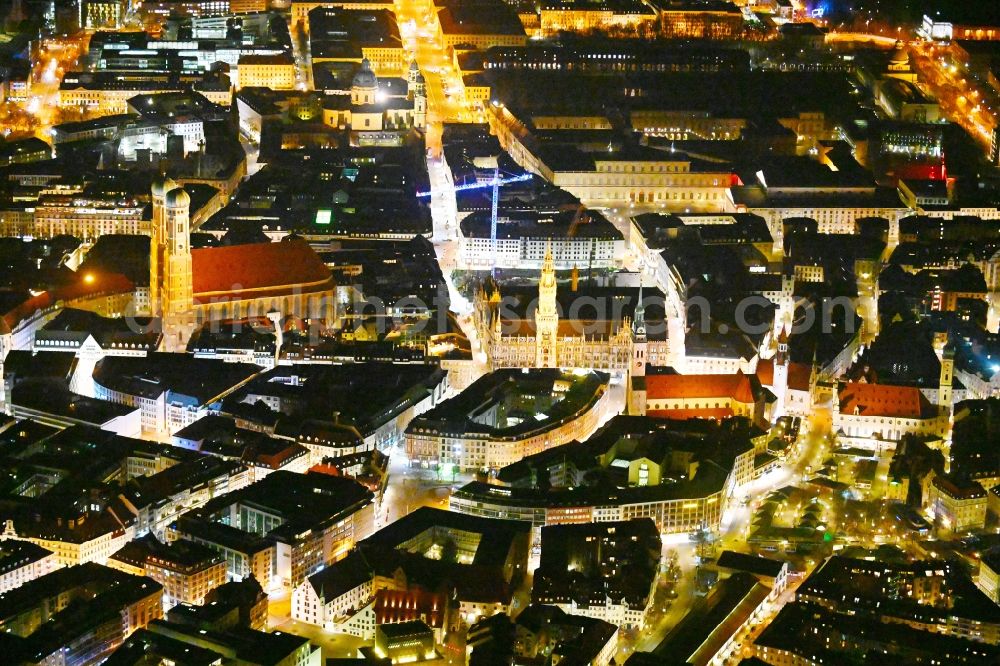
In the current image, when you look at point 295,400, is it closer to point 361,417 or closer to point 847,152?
point 361,417

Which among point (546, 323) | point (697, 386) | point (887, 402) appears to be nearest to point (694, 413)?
point (697, 386)

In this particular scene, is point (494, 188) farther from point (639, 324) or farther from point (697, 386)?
point (697, 386)

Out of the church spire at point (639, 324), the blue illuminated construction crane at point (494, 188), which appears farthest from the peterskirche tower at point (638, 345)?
the blue illuminated construction crane at point (494, 188)

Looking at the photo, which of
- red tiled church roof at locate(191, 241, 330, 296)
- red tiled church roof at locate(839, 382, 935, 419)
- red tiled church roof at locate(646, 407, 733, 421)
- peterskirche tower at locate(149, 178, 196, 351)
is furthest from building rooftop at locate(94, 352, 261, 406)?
red tiled church roof at locate(839, 382, 935, 419)

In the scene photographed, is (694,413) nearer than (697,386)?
Yes

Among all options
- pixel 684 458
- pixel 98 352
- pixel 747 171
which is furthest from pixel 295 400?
pixel 747 171

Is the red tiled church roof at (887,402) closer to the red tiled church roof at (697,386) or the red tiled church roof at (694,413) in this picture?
the red tiled church roof at (697,386)
